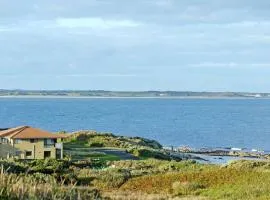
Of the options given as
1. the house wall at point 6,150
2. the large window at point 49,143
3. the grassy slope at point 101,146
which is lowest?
the grassy slope at point 101,146

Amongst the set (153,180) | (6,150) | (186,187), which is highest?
(186,187)

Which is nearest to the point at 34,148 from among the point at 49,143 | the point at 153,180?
the point at 49,143

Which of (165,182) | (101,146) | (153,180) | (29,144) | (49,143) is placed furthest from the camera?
(101,146)

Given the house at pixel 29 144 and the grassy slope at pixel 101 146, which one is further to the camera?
the grassy slope at pixel 101 146

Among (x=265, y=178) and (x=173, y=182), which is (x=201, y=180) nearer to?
(x=173, y=182)

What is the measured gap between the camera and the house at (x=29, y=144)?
4888 centimetres

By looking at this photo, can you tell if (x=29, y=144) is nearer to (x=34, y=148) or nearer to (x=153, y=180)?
(x=34, y=148)

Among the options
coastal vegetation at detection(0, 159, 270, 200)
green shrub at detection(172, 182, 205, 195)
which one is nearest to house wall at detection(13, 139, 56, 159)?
coastal vegetation at detection(0, 159, 270, 200)

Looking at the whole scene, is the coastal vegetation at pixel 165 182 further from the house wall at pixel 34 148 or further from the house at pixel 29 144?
the house wall at pixel 34 148

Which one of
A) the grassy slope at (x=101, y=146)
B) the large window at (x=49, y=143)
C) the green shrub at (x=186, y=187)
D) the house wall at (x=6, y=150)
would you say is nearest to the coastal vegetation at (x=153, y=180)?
the green shrub at (x=186, y=187)

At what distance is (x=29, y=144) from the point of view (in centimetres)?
4956

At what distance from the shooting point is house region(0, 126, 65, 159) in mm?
48875

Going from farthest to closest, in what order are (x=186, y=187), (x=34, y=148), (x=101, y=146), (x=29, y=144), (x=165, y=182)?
(x=101, y=146) → (x=34, y=148) → (x=29, y=144) → (x=165, y=182) → (x=186, y=187)

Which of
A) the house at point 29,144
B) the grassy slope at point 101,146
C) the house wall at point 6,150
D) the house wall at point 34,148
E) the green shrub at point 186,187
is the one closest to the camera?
the green shrub at point 186,187
